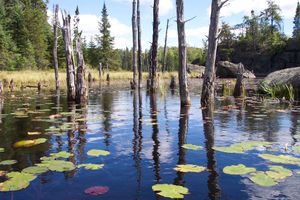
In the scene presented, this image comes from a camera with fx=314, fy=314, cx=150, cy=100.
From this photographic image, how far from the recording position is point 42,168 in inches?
170

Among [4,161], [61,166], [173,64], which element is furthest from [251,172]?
[173,64]

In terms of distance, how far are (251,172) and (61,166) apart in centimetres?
259

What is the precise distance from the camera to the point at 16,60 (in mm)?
46375


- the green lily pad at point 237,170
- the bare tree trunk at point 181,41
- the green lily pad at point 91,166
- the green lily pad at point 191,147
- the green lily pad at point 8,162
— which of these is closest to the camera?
the green lily pad at point 237,170

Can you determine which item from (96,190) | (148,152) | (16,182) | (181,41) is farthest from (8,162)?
(181,41)

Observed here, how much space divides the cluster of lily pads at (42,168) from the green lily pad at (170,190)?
1.16m

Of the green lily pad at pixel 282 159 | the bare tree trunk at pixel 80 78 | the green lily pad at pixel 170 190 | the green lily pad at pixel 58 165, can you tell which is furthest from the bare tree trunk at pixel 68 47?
the green lily pad at pixel 170 190

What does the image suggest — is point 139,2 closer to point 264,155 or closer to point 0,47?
point 264,155

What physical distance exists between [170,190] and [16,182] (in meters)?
1.86

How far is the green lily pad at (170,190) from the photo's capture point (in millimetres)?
3296

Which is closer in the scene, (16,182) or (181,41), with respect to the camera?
(16,182)

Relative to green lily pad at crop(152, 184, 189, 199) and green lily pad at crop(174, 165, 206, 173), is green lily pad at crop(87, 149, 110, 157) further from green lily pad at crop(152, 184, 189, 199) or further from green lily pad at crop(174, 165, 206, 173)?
green lily pad at crop(152, 184, 189, 199)

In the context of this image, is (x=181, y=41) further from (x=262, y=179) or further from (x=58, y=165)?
(x=262, y=179)

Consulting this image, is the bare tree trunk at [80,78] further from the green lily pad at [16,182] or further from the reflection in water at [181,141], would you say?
the green lily pad at [16,182]
